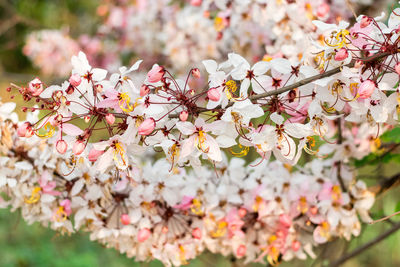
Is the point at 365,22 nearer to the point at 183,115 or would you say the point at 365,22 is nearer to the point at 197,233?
the point at 183,115

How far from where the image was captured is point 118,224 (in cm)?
103

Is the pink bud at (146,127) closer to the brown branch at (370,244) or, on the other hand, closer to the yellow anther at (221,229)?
the yellow anther at (221,229)

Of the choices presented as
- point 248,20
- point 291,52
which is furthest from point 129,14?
point 291,52

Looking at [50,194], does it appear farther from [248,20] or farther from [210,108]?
[248,20]

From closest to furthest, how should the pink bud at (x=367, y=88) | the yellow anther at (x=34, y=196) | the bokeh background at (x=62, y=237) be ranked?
the pink bud at (x=367, y=88) → the yellow anther at (x=34, y=196) → the bokeh background at (x=62, y=237)

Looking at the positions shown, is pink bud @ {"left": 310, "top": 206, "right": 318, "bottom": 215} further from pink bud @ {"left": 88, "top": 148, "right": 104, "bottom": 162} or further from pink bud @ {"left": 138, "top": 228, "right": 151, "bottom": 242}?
pink bud @ {"left": 88, "top": 148, "right": 104, "bottom": 162}

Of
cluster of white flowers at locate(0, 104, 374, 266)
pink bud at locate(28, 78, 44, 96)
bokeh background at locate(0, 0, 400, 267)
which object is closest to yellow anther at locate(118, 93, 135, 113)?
pink bud at locate(28, 78, 44, 96)

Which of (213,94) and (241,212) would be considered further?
(241,212)

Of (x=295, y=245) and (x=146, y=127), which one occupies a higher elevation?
(x=146, y=127)

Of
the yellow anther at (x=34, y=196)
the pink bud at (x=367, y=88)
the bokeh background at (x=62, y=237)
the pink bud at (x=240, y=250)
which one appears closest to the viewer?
the pink bud at (x=367, y=88)

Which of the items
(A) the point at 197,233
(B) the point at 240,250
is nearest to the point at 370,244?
(B) the point at 240,250

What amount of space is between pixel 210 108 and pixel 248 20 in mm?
748

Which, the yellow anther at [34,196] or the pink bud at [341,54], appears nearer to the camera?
the pink bud at [341,54]

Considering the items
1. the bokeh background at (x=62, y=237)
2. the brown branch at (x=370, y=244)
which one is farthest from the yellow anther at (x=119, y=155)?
the bokeh background at (x=62, y=237)
